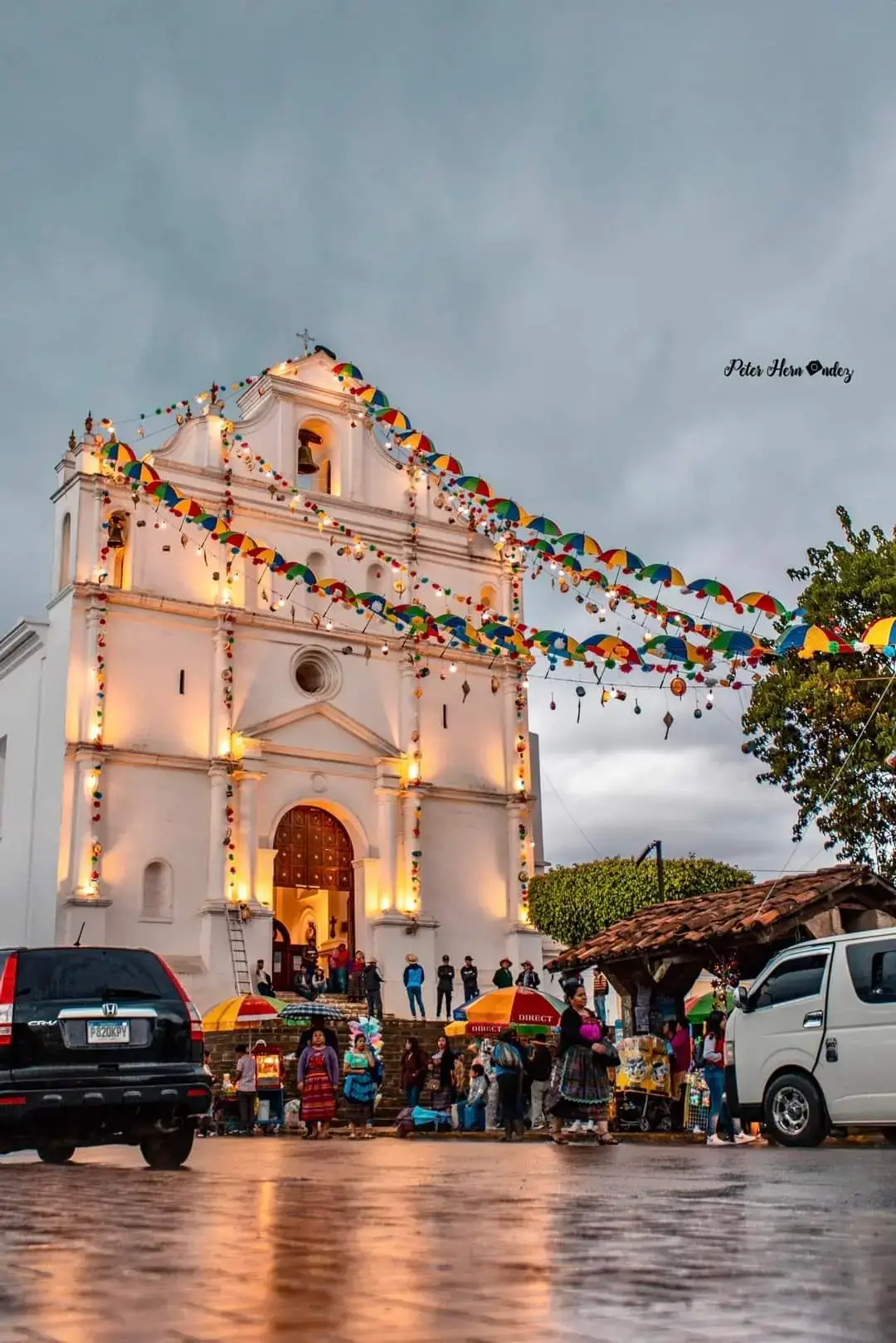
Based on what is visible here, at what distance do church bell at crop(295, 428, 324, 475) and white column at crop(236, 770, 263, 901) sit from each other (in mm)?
8130

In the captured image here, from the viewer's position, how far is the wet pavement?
10.6ft

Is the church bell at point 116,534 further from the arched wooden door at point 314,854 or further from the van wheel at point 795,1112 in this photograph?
the van wheel at point 795,1112

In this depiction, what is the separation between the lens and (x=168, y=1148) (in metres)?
9.81

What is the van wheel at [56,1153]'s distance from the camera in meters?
10.7

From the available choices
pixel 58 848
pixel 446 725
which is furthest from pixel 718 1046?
pixel 446 725

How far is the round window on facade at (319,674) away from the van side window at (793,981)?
2088 centimetres

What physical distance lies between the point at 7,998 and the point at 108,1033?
698 millimetres

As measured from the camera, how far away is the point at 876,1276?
3.98 metres

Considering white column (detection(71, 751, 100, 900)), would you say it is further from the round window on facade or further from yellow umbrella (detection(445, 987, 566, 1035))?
yellow umbrella (detection(445, 987, 566, 1035))

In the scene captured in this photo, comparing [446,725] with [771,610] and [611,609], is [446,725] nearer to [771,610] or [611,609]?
[611,609]

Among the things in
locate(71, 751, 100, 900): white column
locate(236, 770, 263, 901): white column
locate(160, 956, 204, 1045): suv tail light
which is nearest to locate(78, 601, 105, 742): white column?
locate(71, 751, 100, 900): white column

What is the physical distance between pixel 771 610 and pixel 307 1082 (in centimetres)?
816

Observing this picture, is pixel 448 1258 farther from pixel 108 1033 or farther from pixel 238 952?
pixel 238 952

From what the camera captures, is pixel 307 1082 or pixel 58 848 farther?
pixel 58 848
